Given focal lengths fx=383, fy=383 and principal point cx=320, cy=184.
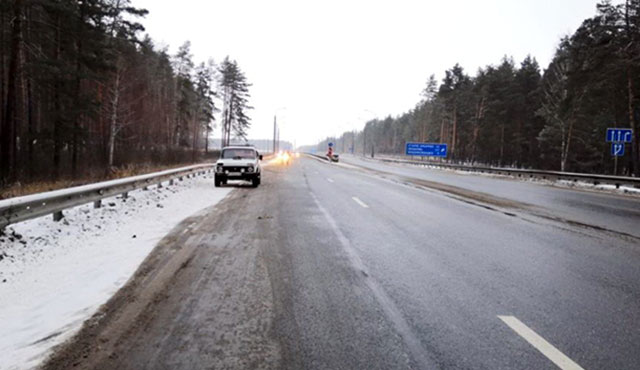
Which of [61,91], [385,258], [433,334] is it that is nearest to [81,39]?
[61,91]

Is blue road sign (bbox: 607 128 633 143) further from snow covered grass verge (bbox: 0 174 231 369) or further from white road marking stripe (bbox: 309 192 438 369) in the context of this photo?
snow covered grass verge (bbox: 0 174 231 369)

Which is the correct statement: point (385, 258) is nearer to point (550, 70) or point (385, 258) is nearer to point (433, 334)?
point (433, 334)

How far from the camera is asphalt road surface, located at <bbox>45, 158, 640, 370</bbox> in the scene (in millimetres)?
2971

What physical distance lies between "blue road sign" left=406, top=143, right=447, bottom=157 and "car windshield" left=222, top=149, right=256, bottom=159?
3546cm

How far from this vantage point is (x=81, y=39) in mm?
24469

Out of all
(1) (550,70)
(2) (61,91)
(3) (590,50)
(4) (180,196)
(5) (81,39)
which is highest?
(1) (550,70)

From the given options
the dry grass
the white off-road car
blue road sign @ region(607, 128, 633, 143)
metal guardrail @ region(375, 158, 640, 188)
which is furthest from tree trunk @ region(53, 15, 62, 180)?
blue road sign @ region(607, 128, 633, 143)

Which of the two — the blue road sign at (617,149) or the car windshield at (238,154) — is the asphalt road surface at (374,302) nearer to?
the car windshield at (238,154)

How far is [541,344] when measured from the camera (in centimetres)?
315

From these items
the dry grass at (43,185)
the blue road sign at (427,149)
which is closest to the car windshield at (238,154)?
the dry grass at (43,185)

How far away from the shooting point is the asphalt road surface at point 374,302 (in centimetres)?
297

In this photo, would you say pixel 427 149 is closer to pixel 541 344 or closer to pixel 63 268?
pixel 63 268

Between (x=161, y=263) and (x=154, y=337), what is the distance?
7.89ft

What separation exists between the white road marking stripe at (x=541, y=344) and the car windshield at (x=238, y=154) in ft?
52.3
